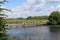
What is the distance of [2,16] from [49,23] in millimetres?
66980

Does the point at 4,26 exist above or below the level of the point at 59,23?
above

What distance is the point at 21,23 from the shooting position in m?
69.7

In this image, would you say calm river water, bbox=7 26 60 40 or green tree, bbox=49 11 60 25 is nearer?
calm river water, bbox=7 26 60 40

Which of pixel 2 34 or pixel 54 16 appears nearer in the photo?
pixel 2 34

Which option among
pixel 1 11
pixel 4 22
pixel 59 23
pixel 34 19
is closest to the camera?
pixel 1 11

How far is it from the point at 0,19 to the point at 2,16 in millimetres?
140

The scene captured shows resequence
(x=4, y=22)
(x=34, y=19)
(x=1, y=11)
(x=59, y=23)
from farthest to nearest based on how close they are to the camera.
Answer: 1. (x=34, y=19)
2. (x=59, y=23)
3. (x=4, y=22)
4. (x=1, y=11)

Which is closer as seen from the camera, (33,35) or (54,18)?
(33,35)

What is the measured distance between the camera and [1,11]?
3.34 meters

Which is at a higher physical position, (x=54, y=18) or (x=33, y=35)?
(x=54, y=18)

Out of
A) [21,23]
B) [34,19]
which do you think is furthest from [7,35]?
[34,19]

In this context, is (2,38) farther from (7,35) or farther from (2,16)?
(2,16)

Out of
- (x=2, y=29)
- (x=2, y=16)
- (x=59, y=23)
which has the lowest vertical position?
(x=59, y=23)

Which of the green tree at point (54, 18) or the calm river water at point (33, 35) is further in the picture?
the green tree at point (54, 18)
